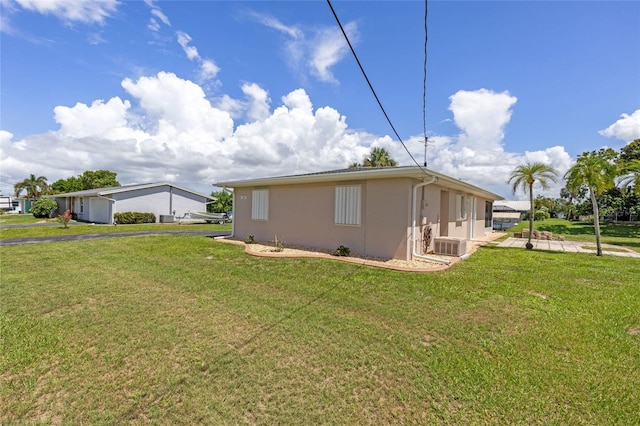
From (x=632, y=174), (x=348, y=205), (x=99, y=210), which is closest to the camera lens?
(x=348, y=205)

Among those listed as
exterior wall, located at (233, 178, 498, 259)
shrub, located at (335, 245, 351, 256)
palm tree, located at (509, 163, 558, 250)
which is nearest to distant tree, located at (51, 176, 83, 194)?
exterior wall, located at (233, 178, 498, 259)

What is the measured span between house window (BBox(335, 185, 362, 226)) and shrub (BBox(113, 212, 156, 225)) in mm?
20872

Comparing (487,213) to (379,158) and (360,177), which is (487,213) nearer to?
(379,158)

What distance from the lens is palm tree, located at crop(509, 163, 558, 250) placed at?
35.4 ft

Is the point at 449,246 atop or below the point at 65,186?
below

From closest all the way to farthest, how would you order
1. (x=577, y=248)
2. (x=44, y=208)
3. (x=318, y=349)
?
(x=318, y=349), (x=577, y=248), (x=44, y=208)

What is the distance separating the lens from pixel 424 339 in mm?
3627

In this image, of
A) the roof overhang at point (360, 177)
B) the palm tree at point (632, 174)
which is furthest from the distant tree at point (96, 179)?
the palm tree at point (632, 174)

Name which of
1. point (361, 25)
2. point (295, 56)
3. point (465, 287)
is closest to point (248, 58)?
point (295, 56)

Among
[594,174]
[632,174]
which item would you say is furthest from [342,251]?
[632,174]

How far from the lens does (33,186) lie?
5209 centimetres

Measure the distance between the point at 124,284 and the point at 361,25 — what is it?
24.4 ft

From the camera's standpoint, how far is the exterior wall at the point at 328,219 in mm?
8594

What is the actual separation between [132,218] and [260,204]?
55.3 ft
